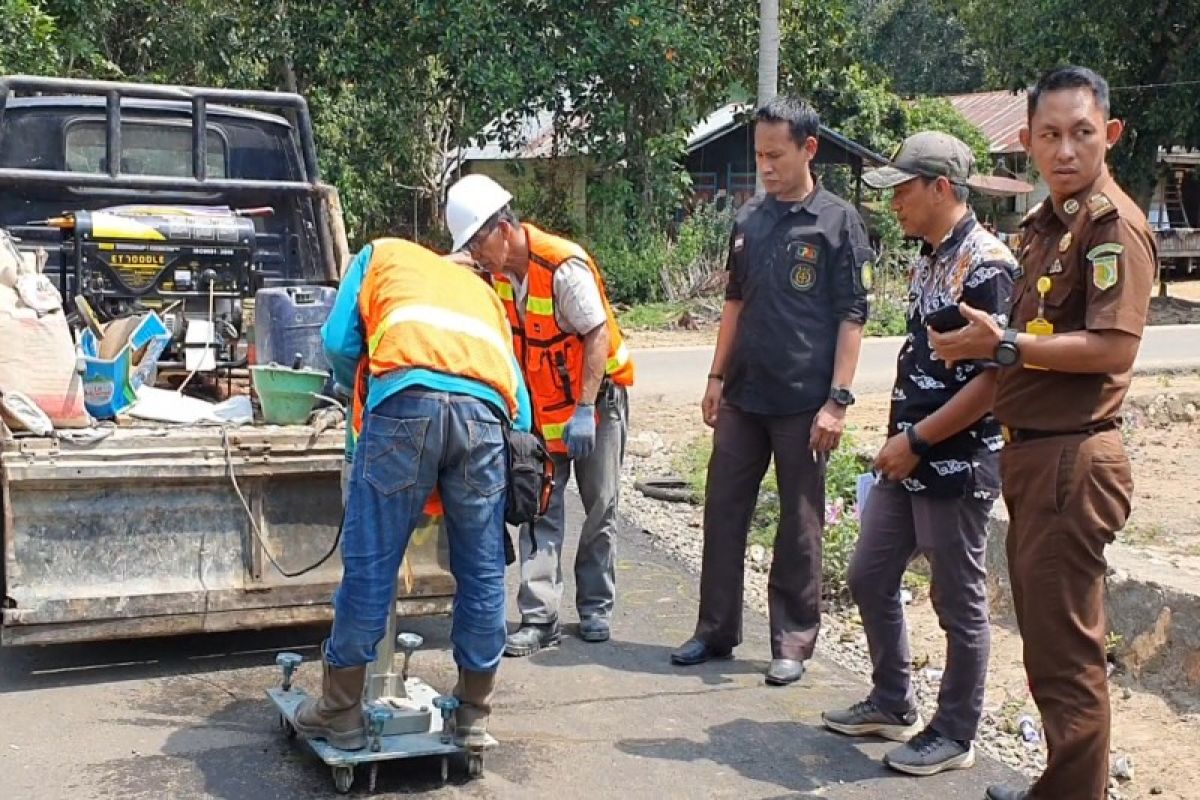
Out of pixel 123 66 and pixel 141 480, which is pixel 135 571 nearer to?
pixel 141 480

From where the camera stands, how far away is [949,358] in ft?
13.0

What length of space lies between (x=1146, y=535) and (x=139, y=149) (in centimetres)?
555

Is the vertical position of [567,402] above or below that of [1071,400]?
below

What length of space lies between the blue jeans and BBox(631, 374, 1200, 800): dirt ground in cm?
213

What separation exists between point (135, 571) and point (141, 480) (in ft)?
1.11

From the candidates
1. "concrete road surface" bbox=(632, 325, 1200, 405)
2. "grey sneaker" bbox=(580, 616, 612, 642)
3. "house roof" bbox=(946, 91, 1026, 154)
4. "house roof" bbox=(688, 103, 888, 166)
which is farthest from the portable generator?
"house roof" bbox=(946, 91, 1026, 154)


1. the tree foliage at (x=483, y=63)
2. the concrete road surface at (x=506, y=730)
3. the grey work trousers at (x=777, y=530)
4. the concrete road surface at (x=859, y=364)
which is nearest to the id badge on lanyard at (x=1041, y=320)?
the concrete road surface at (x=506, y=730)

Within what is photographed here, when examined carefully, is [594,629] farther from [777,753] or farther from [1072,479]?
[1072,479]

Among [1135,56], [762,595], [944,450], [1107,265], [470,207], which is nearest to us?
[1107,265]

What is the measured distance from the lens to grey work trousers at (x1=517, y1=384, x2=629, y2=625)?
5973mm

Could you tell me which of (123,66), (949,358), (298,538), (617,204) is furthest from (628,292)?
(949,358)

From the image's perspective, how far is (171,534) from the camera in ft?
17.7

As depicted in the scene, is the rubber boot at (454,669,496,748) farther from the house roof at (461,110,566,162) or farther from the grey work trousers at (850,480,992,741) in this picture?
the house roof at (461,110,566,162)

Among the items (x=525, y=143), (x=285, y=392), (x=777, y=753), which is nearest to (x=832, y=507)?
(x=777, y=753)
